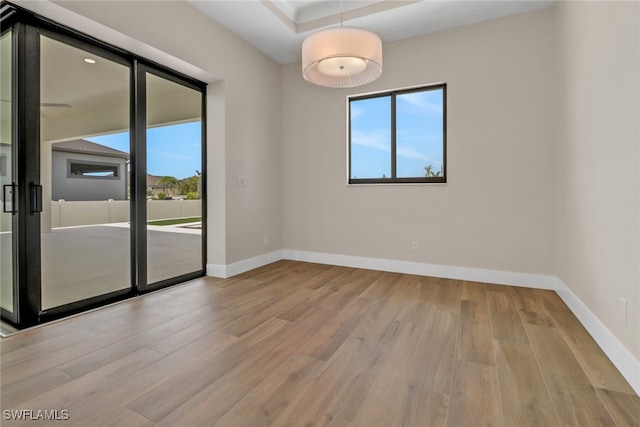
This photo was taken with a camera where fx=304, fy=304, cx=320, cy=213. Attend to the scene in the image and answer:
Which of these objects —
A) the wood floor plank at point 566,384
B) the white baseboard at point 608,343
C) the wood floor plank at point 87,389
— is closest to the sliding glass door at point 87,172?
the wood floor plank at point 87,389

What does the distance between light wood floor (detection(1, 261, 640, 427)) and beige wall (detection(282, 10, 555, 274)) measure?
0.82m

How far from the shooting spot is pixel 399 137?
3943 millimetres

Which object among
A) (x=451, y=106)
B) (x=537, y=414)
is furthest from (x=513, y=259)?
(x=537, y=414)

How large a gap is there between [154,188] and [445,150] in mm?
3252

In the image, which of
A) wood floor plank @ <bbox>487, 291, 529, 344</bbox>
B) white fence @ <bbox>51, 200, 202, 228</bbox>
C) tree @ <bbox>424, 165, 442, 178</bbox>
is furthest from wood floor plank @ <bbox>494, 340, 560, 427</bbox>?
white fence @ <bbox>51, 200, 202, 228</bbox>

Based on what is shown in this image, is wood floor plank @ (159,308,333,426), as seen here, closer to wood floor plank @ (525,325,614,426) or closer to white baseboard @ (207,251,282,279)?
wood floor plank @ (525,325,614,426)

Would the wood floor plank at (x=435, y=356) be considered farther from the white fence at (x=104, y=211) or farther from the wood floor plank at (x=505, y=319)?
the white fence at (x=104, y=211)

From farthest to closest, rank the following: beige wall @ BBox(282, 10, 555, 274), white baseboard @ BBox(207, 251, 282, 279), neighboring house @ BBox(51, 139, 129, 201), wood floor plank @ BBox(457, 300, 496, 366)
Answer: white baseboard @ BBox(207, 251, 282, 279)
beige wall @ BBox(282, 10, 555, 274)
neighboring house @ BBox(51, 139, 129, 201)
wood floor plank @ BBox(457, 300, 496, 366)

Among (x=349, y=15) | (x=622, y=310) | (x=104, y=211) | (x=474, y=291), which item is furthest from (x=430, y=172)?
(x=104, y=211)

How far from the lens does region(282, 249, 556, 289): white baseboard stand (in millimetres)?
3230

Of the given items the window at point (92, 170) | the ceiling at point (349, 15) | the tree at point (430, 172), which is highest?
the ceiling at point (349, 15)

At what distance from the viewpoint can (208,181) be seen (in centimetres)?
363

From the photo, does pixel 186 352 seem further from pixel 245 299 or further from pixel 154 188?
pixel 154 188

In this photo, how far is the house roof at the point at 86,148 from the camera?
2378 millimetres
